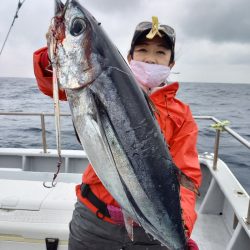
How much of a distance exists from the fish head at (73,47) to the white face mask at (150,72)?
57 cm

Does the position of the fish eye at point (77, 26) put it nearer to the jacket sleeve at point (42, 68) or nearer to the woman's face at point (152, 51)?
the jacket sleeve at point (42, 68)

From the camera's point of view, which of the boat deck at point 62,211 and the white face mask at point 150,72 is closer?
the white face mask at point 150,72

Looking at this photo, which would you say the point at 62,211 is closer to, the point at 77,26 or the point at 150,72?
the point at 150,72

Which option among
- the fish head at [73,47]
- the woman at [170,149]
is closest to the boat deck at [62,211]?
the woman at [170,149]

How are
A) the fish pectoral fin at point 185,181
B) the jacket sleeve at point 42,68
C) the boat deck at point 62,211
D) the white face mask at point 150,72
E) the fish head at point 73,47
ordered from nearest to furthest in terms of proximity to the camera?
the fish head at point 73,47 < the fish pectoral fin at point 185,181 < the jacket sleeve at point 42,68 < the white face mask at point 150,72 < the boat deck at point 62,211

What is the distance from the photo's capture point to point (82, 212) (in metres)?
2.13

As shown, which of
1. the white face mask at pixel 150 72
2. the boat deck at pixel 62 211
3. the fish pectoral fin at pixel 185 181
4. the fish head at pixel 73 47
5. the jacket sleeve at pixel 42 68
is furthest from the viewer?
the boat deck at pixel 62 211

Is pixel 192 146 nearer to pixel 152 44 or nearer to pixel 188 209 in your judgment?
pixel 188 209

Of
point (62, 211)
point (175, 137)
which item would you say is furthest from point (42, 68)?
point (62, 211)

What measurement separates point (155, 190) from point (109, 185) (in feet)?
0.75

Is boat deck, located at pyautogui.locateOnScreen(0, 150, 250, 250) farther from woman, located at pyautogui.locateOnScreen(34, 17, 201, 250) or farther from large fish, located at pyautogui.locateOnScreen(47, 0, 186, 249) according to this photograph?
large fish, located at pyautogui.locateOnScreen(47, 0, 186, 249)

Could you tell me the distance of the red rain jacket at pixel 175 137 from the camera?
6.37 ft

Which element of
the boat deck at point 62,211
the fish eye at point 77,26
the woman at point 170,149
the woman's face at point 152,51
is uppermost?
the fish eye at point 77,26

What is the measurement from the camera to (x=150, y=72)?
1988mm
